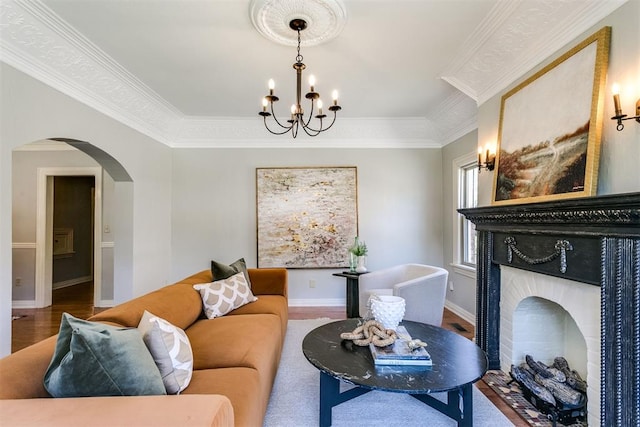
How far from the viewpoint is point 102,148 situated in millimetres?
3139

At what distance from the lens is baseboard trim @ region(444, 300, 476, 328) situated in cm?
373

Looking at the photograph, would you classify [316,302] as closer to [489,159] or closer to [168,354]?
[489,159]

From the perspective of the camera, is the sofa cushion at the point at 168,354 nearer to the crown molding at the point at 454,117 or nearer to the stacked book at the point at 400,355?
the stacked book at the point at 400,355

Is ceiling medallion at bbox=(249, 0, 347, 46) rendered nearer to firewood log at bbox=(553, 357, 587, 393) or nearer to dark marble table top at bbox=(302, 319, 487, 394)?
dark marble table top at bbox=(302, 319, 487, 394)

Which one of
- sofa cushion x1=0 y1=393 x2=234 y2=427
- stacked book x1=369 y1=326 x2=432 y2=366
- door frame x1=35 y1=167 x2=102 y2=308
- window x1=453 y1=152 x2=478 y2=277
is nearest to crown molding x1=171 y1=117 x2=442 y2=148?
window x1=453 y1=152 x2=478 y2=277

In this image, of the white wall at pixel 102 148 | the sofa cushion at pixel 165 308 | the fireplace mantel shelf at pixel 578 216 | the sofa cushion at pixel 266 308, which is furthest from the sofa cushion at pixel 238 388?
the fireplace mantel shelf at pixel 578 216

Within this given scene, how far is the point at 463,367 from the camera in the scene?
163 cm

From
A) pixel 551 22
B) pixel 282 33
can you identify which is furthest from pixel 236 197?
pixel 551 22

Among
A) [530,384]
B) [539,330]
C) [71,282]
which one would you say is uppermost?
[539,330]

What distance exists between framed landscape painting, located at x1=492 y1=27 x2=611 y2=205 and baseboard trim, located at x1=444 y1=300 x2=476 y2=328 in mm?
1866

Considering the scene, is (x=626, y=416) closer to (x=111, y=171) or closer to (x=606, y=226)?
(x=606, y=226)

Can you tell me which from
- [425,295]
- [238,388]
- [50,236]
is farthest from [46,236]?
[425,295]

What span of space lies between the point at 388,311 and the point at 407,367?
428 mm

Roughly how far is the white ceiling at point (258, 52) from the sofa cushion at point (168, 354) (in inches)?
83.7
